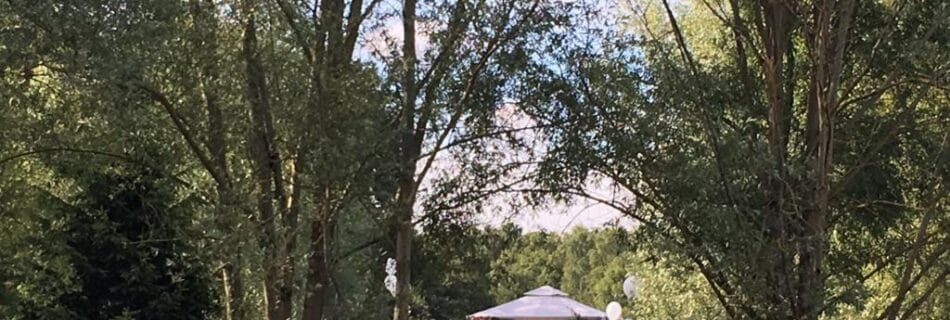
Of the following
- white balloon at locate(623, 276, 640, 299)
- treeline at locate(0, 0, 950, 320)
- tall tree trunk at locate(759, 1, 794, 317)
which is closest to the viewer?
treeline at locate(0, 0, 950, 320)

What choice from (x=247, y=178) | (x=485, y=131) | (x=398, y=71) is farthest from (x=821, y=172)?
(x=247, y=178)

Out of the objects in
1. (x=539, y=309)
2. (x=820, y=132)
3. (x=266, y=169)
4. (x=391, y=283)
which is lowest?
(x=391, y=283)

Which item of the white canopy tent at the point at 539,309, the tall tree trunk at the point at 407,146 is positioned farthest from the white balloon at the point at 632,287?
the tall tree trunk at the point at 407,146

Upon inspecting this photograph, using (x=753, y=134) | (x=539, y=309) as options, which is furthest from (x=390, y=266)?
(x=539, y=309)

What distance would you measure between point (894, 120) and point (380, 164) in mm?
3229

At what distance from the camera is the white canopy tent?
36.7ft

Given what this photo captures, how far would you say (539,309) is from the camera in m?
11.3

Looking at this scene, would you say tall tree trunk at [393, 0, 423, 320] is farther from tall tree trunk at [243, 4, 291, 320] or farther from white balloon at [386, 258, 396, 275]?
tall tree trunk at [243, 4, 291, 320]

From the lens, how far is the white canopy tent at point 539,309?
36.7 ft

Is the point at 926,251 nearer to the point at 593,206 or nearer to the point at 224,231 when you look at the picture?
the point at 593,206

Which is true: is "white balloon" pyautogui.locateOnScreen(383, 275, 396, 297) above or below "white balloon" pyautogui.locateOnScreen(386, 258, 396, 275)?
below

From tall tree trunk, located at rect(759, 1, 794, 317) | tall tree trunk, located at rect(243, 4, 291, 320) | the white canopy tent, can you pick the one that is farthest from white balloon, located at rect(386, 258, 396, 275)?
the white canopy tent

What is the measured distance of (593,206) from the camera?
5.23 meters

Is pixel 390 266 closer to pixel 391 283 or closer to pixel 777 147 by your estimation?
pixel 391 283
